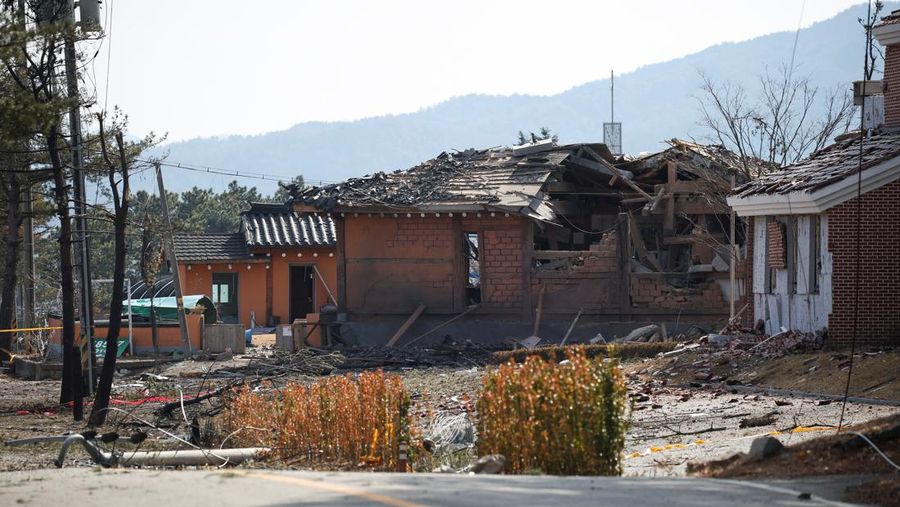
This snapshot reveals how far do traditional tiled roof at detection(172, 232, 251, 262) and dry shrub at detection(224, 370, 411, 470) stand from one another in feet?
107

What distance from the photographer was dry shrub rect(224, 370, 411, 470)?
1537cm

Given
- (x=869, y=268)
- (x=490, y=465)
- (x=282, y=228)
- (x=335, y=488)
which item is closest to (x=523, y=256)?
(x=869, y=268)

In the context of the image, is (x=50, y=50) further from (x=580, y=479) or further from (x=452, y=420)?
(x=580, y=479)

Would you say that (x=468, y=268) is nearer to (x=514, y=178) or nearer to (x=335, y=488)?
(x=514, y=178)

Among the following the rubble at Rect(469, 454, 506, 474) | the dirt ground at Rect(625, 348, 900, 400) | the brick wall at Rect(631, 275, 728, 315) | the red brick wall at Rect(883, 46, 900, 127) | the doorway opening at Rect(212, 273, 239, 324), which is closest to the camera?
the rubble at Rect(469, 454, 506, 474)

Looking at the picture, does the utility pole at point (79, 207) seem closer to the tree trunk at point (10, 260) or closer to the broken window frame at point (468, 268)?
the tree trunk at point (10, 260)

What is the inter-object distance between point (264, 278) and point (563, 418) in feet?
126

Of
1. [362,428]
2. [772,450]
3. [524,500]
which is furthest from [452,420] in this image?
[524,500]

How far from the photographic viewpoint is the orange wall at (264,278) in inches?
1972

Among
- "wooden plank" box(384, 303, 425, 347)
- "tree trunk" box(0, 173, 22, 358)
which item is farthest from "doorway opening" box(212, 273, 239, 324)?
"wooden plank" box(384, 303, 425, 347)

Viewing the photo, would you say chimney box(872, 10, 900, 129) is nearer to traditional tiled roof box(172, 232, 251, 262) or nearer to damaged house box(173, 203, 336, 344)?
damaged house box(173, 203, 336, 344)

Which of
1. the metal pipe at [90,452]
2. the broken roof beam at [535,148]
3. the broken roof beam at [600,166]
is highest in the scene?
the broken roof beam at [535,148]

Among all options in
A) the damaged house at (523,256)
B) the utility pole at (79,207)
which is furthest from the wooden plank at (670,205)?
the utility pole at (79,207)

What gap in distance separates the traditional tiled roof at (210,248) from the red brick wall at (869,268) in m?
30.0
